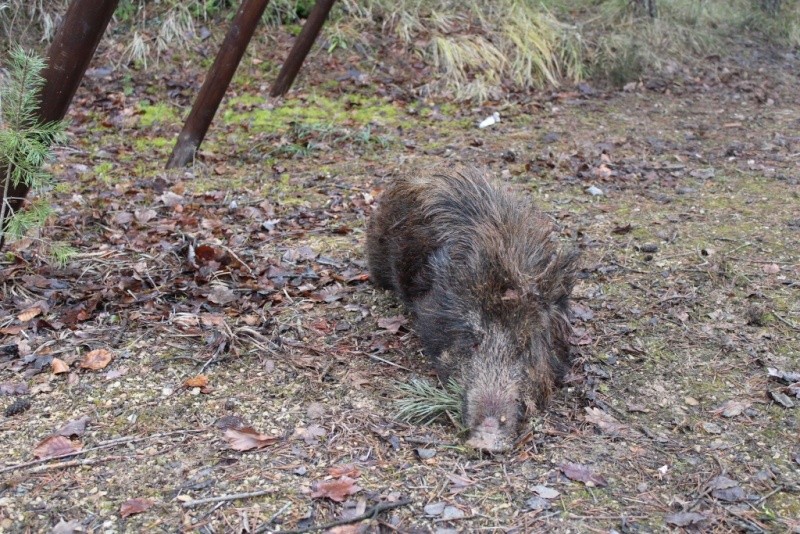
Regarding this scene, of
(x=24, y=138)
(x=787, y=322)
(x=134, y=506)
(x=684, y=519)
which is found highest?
(x=24, y=138)

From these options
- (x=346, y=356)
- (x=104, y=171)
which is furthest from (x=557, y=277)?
(x=104, y=171)

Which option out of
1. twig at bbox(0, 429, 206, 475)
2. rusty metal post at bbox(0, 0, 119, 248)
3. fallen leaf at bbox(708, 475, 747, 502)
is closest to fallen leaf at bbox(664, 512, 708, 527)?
fallen leaf at bbox(708, 475, 747, 502)

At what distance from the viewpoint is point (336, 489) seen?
125 inches

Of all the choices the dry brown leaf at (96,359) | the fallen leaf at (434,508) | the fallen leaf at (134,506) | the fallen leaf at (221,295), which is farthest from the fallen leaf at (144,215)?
the fallen leaf at (434,508)

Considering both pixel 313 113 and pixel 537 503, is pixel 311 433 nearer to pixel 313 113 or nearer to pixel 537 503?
pixel 537 503

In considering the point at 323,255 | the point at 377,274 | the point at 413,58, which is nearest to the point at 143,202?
the point at 323,255

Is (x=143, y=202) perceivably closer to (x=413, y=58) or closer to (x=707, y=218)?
(x=707, y=218)

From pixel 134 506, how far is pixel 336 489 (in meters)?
0.81

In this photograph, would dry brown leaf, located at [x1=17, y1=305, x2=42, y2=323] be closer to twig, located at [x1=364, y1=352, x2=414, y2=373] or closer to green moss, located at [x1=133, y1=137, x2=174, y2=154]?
twig, located at [x1=364, y1=352, x2=414, y2=373]

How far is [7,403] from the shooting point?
3.65m

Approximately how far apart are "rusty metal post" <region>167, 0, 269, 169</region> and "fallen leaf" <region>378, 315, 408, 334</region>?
3.64m

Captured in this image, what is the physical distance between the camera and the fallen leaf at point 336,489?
3.13 m

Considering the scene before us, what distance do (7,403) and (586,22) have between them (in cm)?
1078

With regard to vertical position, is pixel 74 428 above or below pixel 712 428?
below
